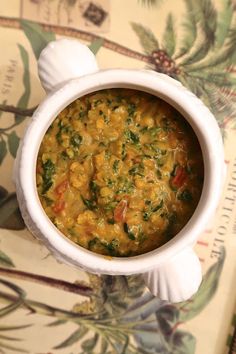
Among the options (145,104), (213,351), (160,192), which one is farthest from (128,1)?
(213,351)

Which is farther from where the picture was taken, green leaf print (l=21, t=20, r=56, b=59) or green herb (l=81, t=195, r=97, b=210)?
green leaf print (l=21, t=20, r=56, b=59)

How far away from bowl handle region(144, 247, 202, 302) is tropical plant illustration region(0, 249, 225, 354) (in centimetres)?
16

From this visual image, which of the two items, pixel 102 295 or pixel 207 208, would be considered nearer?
pixel 207 208

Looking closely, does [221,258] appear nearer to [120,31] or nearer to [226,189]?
[226,189]

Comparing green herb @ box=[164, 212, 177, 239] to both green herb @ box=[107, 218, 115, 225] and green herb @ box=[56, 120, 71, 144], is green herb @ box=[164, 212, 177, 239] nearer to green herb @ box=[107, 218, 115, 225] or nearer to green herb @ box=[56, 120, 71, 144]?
green herb @ box=[107, 218, 115, 225]

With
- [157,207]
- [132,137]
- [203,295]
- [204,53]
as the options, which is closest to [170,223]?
[157,207]

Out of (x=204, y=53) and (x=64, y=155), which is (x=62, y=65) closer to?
(x=64, y=155)

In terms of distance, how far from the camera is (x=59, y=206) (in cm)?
84

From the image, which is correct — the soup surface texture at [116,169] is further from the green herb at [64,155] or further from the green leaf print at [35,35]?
the green leaf print at [35,35]

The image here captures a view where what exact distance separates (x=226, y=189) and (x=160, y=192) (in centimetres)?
26

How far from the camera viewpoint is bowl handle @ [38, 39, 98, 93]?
2.77 ft

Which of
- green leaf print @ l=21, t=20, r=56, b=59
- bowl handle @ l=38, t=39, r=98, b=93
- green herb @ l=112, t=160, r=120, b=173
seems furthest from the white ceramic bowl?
green leaf print @ l=21, t=20, r=56, b=59

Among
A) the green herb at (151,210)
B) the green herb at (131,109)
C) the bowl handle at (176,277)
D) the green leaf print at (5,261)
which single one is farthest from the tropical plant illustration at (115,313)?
the green herb at (131,109)

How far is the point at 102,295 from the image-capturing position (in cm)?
108
